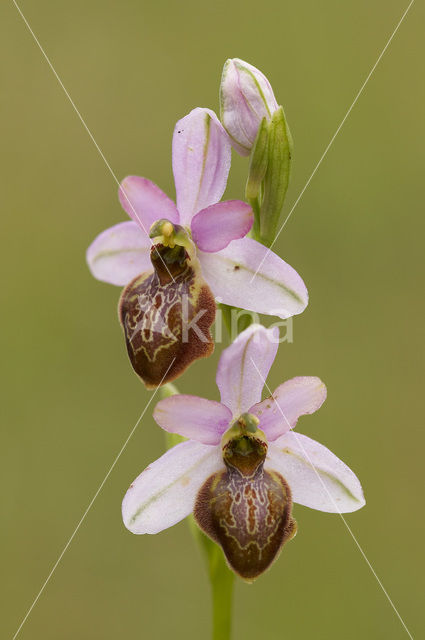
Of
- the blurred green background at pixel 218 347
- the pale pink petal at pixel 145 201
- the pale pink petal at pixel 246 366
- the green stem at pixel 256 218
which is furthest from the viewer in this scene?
the blurred green background at pixel 218 347

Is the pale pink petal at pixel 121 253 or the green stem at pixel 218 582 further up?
the pale pink petal at pixel 121 253

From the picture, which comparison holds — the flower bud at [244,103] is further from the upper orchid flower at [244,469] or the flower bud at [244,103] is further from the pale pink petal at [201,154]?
the upper orchid flower at [244,469]

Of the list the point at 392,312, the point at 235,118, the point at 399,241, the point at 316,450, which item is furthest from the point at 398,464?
the point at 235,118

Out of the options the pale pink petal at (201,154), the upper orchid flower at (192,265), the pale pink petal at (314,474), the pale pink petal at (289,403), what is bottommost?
the pale pink petal at (314,474)

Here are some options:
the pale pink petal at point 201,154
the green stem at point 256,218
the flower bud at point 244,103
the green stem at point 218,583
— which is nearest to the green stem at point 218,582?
the green stem at point 218,583

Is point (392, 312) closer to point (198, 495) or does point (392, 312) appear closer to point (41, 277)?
point (41, 277)

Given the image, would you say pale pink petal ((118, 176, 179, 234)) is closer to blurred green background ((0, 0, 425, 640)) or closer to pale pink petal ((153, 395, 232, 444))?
pale pink petal ((153, 395, 232, 444))

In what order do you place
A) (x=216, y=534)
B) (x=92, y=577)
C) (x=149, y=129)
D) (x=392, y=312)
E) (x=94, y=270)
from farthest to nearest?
(x=149, y=129)
(x=392, y=312)
(x=92, y=577)
(x=94, y=270)
(x=216, y=534)
